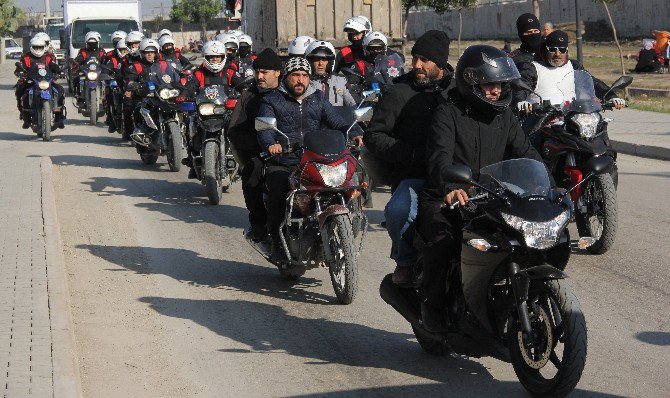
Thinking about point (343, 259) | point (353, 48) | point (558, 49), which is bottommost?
point (343, 259)

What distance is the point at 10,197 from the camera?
1370cm

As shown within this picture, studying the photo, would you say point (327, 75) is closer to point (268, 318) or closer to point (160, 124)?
point (160, 124)

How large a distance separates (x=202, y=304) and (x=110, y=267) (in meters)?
1.76

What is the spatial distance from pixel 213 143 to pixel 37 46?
9.29m

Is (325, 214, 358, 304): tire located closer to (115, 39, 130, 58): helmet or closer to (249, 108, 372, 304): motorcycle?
(249, 108, 372, 304): motorcycle

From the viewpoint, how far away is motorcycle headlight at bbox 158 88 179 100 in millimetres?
16672

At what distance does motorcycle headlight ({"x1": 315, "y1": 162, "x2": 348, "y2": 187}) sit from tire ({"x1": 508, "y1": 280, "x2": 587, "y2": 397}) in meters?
2.94

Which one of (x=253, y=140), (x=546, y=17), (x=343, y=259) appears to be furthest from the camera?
(x=546, y=17)

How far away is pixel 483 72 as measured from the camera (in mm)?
6234

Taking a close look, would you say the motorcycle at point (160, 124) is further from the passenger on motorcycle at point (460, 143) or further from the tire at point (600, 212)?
the passenger on motorcycle at point (460, 143)

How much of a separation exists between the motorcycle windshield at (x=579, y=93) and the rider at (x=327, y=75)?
3.13m

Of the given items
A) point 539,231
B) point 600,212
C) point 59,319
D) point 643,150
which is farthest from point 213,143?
point 539,231

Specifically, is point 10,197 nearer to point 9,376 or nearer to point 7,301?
point 7,301

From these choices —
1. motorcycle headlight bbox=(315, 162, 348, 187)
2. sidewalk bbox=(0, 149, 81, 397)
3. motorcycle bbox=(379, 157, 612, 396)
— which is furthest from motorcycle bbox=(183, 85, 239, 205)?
motorcycle bbox=(379, 157, 612, 396)
